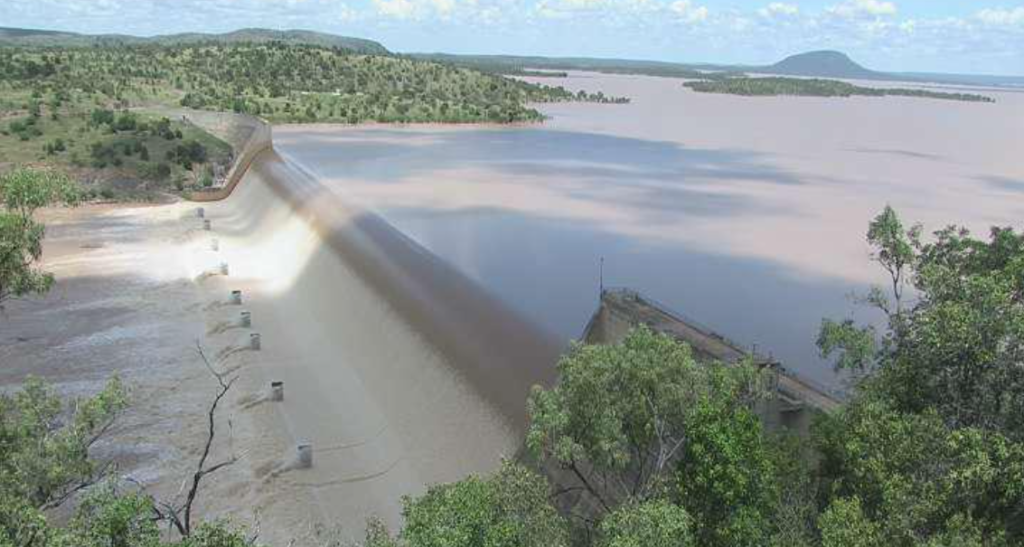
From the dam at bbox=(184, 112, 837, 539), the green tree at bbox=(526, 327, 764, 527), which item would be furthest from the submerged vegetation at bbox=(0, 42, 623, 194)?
the green tree at bbox=(526, 327, 764, 527)

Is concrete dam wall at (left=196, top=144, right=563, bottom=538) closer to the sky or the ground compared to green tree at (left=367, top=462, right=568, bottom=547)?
closer to the ground

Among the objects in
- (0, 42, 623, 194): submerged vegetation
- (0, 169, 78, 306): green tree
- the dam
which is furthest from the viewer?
(0, 42, 623, 194): submerged vegetation

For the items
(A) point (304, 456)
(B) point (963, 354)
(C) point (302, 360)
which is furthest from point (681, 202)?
(B) point (963, 354)

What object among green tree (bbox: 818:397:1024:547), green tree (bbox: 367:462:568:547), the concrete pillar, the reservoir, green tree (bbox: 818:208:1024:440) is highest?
green tree (bbox: 818:208:1024:440)

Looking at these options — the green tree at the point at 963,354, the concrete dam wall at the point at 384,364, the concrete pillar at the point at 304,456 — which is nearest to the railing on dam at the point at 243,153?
the concrete dam wall at the point at 384,364

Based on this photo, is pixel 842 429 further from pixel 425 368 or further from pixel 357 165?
pixel 357 165

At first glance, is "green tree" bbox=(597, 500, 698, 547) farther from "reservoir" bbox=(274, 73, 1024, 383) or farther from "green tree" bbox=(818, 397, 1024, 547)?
"reservoir" bbox=(274, 73, 1024, 383)

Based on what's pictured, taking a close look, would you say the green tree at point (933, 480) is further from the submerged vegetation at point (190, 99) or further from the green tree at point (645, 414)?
the submerged vegetation at point (190, 99)
